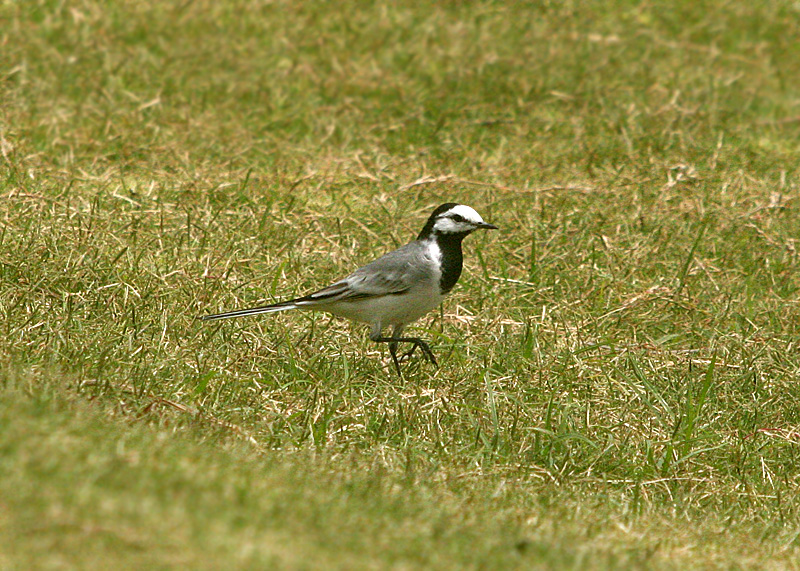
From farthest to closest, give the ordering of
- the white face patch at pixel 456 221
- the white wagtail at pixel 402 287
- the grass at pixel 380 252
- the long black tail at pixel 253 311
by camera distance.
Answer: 1. the white face patch at pixel 456 221
2. the white wagtail at pixel 402 287
3. the long black tail at pixel 253 311
4. the grass at pixel 380 252

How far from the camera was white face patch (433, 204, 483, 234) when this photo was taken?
6.28m

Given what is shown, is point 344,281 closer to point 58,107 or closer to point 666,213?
point 666,213

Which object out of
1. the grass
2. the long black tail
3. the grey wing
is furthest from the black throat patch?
the long black tail

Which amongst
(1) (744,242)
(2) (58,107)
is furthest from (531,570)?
(2) (58,107)

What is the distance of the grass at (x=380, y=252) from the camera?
12.1ft

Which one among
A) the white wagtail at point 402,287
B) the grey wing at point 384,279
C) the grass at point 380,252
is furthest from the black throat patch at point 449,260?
the grass at point 380,252

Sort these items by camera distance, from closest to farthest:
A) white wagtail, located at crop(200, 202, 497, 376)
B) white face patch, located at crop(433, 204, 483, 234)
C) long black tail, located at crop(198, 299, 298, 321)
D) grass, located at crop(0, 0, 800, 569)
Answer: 1. grass, located at crop(0, 0, 800, 569)
2. long black tail, located at crop(198, 299, 298, 321)
3. white wagtail, located at crop(200, 202, 497, 376)
4. white face patch, located at crop(433, 204, 483, 234)

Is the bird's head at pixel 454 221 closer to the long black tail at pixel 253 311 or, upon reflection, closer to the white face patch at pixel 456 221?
the white face patch at pixel 456 221

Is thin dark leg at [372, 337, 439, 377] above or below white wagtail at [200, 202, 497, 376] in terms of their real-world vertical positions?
below

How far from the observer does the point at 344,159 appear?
895 cm

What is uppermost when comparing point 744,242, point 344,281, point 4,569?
point 4,569

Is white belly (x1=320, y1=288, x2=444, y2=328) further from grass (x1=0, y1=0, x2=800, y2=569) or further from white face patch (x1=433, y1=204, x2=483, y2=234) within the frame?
white face patch (x1=433, y1=204, x2=483, y2=234)

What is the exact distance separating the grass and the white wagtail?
0.56 ft

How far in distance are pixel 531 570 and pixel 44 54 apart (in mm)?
8011
